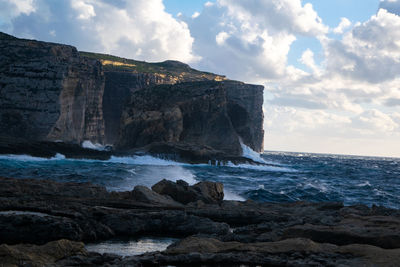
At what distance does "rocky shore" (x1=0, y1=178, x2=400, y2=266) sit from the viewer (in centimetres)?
668

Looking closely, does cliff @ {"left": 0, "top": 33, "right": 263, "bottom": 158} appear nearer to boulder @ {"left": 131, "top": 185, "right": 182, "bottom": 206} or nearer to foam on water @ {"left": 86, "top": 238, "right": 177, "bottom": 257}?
→ boulder @ {"left": 131, "top": 185, "right": 182, "bottom": 206}

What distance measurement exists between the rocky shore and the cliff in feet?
176

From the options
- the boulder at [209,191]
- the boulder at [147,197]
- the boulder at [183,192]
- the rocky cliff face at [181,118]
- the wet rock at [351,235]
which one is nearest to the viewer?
the wet rock at [351,235]

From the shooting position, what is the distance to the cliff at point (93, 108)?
254 ft

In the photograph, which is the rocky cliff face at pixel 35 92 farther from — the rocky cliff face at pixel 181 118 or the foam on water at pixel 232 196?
the foam on water at pixel 232 196

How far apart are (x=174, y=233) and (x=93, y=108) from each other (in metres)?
103

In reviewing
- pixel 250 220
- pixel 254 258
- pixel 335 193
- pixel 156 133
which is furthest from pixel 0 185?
pixel 156 133

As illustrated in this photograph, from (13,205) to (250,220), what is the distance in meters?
7.52

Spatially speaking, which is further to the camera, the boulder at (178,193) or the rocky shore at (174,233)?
the boulder at (178,193)

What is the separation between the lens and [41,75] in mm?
79062

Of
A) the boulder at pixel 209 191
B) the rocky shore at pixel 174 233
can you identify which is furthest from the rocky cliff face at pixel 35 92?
the rocky shore at pixel 174 233

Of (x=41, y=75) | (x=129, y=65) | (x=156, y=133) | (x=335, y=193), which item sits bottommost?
(x=335, y=193)

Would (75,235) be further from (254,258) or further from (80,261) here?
(254,258)

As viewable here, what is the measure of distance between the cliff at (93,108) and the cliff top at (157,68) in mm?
40422
